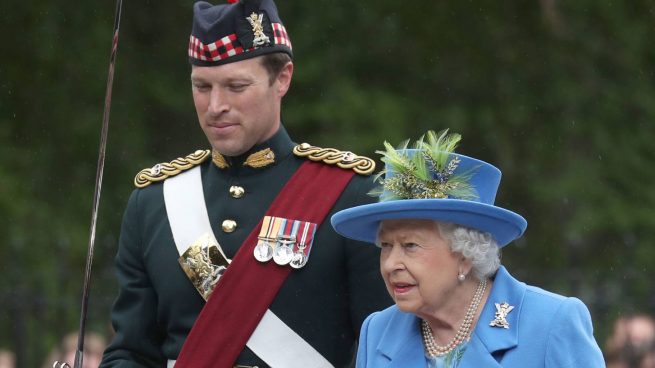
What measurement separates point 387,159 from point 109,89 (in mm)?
917

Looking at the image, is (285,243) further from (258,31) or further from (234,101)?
(258,31)

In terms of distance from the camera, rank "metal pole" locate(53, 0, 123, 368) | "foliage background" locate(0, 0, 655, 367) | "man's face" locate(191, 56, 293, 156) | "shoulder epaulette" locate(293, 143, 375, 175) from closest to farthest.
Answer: "metal pole" locate(53, 0, 123, 368) → "man's face" locate(191, 56, 293, 156) → "shoulder epaulette" locate(293, 143, 375, 175) → "foliage background" locate(0, 0, 655, 367)

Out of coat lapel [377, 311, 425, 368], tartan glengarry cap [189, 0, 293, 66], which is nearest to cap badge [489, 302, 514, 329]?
coat lapel [377, 311, 425, 368]

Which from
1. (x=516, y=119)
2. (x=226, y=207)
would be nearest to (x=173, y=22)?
(x=516, y=119)

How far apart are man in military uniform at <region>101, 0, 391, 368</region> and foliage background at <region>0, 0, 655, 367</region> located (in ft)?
20.9

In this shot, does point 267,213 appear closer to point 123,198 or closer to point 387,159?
point 387,159

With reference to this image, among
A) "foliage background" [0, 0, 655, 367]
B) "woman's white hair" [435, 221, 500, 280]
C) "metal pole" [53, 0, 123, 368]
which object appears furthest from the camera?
"foliage background" [0, 0, 655, 367]

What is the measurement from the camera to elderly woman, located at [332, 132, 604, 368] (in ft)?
13.9

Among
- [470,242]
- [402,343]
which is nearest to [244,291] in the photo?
[402,343]

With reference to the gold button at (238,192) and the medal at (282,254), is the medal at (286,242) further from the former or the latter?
the gold button at (238,192)

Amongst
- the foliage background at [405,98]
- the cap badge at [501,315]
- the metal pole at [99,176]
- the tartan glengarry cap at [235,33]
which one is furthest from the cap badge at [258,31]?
the foliage background at [405,98]

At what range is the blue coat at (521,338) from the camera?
165 inches

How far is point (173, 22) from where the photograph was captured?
12.1 metres

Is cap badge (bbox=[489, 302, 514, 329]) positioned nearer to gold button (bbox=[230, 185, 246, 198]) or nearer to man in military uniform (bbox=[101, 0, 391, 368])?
man in military uniform (bbox=[101, 0, 391, 368])
